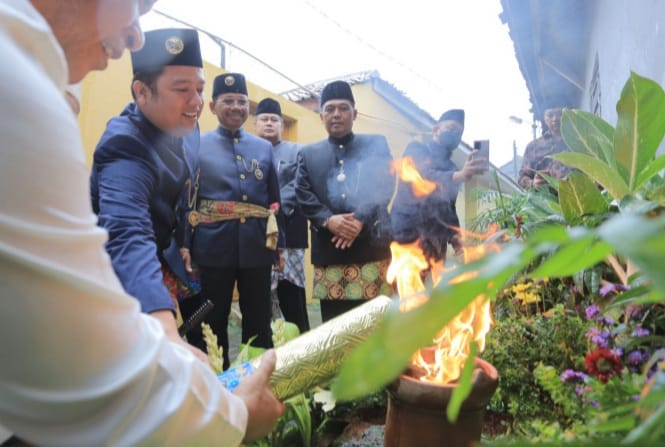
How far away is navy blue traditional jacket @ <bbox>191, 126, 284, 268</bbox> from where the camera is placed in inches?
152

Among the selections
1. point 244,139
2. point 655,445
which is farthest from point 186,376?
point 244,139

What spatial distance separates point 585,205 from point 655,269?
2395 millimetres

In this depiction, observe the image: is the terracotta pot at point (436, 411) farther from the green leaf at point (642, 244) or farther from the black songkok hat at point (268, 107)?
the black songkok hat at point (268, 107)

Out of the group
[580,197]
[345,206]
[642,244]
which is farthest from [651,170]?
[345,206]

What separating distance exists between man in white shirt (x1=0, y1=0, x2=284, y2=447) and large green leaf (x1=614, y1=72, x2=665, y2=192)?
1881mm

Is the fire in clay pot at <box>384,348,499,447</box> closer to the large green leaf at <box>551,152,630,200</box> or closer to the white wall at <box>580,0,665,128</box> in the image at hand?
the large green leaf at <box>551,152,630,200</box>

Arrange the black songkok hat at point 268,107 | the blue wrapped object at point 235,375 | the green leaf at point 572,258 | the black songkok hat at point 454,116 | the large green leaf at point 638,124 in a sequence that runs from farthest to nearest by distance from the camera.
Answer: the black songkok hat at point 268,107, the black songkok hat at point 454,116, the large green leaf at point 638,124, the blue wrapped object at point 235,375, the green leaf at point 572,258

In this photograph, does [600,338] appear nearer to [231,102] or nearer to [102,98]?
[231,102]

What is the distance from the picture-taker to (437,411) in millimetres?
1846

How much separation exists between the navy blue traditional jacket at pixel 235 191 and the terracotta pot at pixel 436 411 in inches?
86.1

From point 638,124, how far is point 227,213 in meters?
2.83

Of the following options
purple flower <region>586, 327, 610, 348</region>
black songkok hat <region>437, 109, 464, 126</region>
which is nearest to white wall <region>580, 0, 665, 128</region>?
black songkok hat <region>437, 109, 464, 126</region>

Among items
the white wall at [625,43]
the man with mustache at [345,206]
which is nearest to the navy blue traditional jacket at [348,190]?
the man with mustache at [345,206]

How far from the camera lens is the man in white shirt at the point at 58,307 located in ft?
2.39
